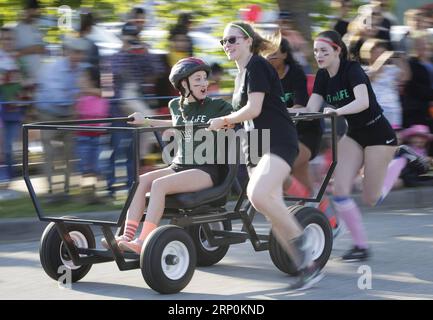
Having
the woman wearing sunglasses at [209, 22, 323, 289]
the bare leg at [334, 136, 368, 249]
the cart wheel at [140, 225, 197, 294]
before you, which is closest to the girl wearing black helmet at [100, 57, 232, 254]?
the cart wheel at [140, 225, 197, 294]

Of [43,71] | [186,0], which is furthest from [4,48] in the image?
[186,0]

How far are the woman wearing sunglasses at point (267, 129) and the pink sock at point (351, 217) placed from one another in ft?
3.29

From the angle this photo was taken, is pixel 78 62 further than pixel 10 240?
Yes

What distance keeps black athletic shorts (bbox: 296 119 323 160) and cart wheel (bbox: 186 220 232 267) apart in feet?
4.04

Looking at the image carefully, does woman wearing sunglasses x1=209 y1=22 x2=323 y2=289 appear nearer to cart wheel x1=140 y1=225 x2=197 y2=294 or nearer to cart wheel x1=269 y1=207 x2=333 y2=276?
cart wheel x1=269 y1=207 x2=333 y2=276

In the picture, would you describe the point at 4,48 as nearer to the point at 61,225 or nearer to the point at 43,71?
the point at 43,71

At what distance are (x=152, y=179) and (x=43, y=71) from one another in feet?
13.1

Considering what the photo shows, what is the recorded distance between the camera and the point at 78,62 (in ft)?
33.5

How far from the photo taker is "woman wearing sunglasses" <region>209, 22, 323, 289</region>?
625cm

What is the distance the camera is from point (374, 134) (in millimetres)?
7375

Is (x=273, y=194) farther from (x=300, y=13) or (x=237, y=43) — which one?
(x=300, y=13)

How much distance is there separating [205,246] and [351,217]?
3.67 ft

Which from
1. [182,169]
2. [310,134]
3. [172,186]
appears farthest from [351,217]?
[172,186]

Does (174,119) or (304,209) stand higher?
(174,119)
